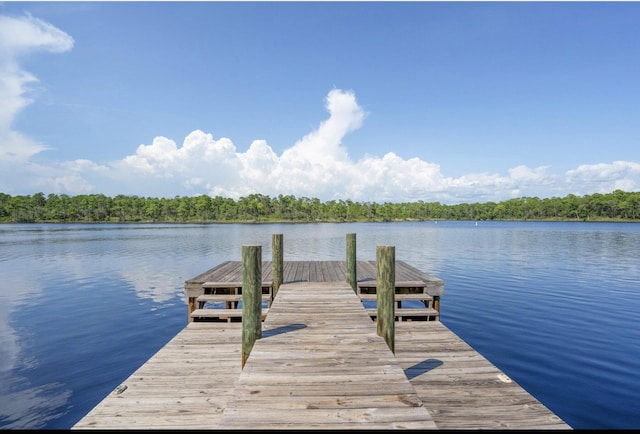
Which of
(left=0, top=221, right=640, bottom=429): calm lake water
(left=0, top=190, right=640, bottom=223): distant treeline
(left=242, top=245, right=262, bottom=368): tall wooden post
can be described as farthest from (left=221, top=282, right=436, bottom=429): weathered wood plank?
(left=0, top=190, right=640, bottom=223): distant treeline

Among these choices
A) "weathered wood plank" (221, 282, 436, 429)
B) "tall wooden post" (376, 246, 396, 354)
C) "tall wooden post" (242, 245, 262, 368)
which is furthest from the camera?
"tall wooden post" (376, 246, 396, 354)

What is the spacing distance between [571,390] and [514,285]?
42.5 feet

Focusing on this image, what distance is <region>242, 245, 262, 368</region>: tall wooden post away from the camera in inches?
229

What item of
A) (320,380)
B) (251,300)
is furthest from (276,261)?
(320,380)

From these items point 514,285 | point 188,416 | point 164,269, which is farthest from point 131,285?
point 514,285

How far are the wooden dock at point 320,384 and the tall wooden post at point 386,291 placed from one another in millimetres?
280

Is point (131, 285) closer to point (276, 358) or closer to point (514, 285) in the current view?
point (276, 358)

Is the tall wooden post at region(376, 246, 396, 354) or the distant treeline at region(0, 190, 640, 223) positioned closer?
the tall wooden post at region(376, 246, 396, 354)

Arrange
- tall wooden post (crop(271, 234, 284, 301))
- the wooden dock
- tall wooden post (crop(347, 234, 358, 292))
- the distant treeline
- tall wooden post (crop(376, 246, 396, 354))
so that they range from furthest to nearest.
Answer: the distant treeline, tall wooden post (crop(347, 234, 358, 292)), tall wooden post (crop(271, 234, 284, 301)), tall wooden post (crop(376, 246, 396, 354)), the wooden dock

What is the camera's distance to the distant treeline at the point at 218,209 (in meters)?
→ 140

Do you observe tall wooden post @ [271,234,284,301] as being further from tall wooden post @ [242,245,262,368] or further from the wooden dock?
tall wooden post @ [242,245,262,368]

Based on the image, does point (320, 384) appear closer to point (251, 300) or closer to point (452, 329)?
point (251, 300)

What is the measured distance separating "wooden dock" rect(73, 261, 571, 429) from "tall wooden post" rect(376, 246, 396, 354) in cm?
28


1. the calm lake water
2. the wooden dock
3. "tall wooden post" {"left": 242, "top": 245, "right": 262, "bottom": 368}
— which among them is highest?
"tall wooden post" {"left": 242, "top": 245, "right": 262, "bottom": 368}
